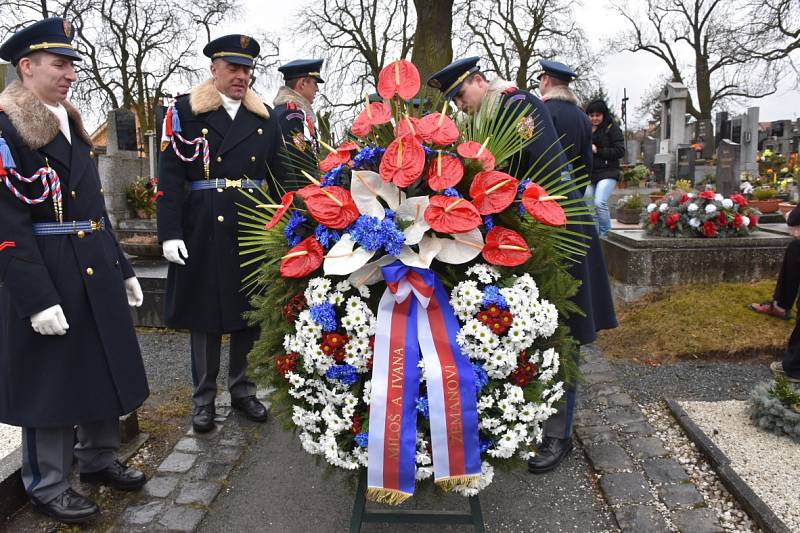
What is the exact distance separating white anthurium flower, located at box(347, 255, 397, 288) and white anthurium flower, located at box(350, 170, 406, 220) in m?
0.16

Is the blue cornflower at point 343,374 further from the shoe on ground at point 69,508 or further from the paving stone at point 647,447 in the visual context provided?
the paving stone at point 647,447

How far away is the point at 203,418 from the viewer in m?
3.60

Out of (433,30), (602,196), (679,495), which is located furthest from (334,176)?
(433,30)

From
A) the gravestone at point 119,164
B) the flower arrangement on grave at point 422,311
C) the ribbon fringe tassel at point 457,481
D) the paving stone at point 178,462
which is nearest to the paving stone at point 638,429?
the flower arrangement on grave at point 422,311

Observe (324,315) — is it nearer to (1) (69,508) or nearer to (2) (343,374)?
(2) (343,374)

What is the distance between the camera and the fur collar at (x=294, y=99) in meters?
4.38

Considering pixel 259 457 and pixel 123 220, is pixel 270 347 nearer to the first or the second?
pixel 259 457

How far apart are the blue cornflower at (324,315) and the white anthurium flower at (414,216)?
1.18 feet

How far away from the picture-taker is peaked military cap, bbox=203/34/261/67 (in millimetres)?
3416

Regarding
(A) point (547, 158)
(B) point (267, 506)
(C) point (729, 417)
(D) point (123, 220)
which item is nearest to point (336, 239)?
(A) point (547, 158)

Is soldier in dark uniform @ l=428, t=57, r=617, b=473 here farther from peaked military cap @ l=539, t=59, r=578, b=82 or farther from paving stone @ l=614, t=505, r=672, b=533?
peaked military cap @ l=539, t=59, r=578, b=82

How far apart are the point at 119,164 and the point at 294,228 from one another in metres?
9.71

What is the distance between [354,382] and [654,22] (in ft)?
117

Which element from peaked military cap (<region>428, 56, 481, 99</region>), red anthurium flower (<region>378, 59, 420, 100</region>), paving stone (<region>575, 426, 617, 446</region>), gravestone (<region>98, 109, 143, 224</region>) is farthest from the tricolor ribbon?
gravestone (<region>98, 109, 143, 224</region>)
